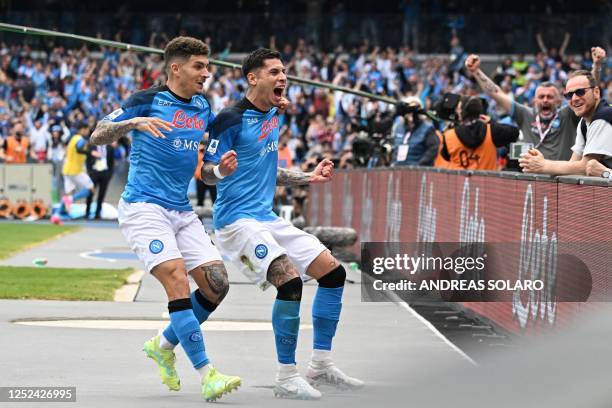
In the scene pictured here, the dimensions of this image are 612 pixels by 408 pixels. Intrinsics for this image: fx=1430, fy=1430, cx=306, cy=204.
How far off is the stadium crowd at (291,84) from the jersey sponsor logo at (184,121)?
2433cm

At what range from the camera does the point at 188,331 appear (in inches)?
319

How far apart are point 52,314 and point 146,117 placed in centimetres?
445

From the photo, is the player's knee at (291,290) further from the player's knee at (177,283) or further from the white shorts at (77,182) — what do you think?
the white shorts at (77,182)

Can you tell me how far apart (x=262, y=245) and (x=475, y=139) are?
646 centimetres

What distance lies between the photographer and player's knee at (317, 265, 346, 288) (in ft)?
28.8

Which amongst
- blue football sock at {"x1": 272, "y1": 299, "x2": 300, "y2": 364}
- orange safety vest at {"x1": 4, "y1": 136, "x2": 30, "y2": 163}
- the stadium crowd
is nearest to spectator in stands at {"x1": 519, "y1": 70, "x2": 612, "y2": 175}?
blue football sock at {"x1": 272, "y1": 299, "x2": 300, "y2": 364}

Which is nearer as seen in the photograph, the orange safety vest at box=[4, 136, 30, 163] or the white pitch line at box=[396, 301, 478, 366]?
the white pitch line at box=[396, 301, 478, 366]

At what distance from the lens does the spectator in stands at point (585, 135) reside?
987 cm

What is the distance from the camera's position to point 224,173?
841 centimetres

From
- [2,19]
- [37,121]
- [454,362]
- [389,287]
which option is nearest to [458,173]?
[389,287]

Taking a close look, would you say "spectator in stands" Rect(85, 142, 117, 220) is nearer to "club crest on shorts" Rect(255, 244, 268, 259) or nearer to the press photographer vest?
the press photographer vest

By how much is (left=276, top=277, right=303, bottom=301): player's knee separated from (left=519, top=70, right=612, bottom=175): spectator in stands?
2.18 metres

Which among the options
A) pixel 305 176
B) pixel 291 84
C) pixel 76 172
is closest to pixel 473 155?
pixel 305 176

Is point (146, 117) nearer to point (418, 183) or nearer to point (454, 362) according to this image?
point (454, 362)
